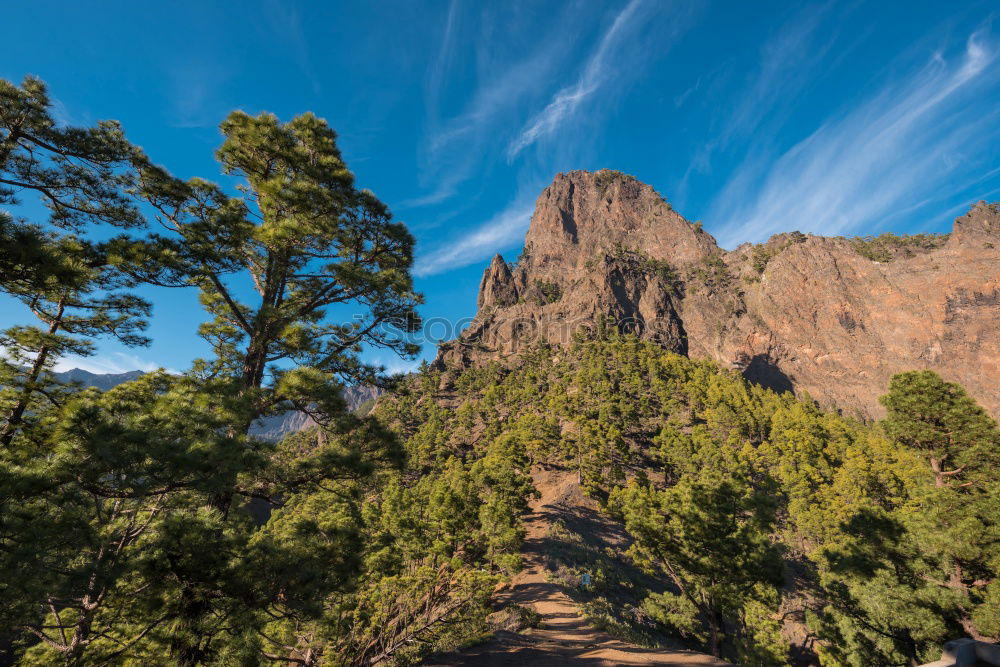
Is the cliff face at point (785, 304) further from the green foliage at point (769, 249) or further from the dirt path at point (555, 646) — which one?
the dirt path at point (555, 646)

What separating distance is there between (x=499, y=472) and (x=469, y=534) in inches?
240

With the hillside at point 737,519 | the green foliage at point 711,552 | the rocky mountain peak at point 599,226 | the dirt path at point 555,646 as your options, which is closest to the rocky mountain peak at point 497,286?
the rocky mountain peak at point 599,226

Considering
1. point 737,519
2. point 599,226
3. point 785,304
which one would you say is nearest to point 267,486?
point 737,519

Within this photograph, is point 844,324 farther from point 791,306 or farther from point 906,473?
point 906,473

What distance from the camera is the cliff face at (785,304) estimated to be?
70750 mm

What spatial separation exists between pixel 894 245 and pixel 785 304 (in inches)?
1018

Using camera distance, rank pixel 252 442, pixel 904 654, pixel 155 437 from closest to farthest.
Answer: pixel 155 437 → pixel 252 442 → pixel 904 654

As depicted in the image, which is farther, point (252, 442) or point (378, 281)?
point (378, 281)

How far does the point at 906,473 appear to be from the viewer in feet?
112

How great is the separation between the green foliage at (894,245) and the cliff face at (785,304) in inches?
18.1

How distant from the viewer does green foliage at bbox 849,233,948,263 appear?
8094 centimetres

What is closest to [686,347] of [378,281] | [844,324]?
[844,324]

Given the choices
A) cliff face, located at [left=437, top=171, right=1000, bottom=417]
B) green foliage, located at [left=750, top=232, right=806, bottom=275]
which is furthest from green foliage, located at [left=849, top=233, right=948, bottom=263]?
green foliage, located at [left=750, top=232, right=806, bottom=275]

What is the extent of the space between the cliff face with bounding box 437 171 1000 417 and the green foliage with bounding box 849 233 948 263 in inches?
18.1
